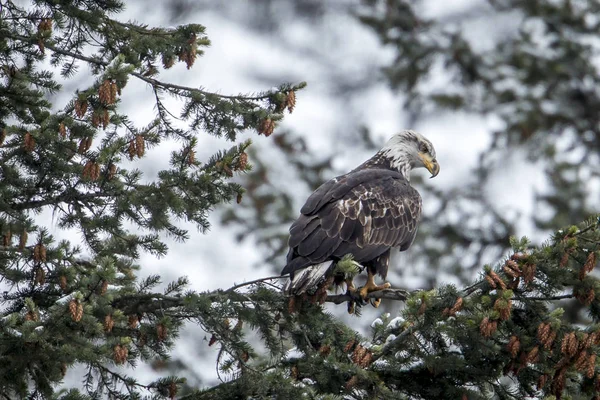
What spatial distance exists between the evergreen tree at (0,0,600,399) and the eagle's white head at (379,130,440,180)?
2.66m

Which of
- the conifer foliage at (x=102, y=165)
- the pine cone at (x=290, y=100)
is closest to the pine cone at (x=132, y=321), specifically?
the conifer foliage at (x=102, y=165)

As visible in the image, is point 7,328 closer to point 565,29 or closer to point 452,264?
point 452,264

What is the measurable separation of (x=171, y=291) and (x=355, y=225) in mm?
1917

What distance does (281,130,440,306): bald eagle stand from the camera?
286 inches

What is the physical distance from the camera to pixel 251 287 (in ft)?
21.7

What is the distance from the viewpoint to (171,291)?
21.3ft

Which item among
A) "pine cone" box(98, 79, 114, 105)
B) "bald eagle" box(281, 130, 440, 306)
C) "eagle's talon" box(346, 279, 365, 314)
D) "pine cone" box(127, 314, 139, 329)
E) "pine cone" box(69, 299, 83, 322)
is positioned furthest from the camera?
"eagle's talon" box(346, 279, 365, 314)

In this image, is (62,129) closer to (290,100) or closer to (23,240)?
(23,240)

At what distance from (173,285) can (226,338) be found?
0.48 meters

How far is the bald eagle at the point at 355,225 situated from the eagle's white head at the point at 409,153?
0.40m

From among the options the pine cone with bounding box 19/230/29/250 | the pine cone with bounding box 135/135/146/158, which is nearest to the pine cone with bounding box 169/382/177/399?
the pine cone with bounding box 19/230/29/250

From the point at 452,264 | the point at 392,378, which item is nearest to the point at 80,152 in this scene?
the point at 392,378

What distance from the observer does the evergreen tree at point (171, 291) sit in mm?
5629

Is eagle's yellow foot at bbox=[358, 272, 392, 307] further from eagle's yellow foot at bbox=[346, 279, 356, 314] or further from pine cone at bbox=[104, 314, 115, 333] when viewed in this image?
pine cone at bbox=[104, 314, 115, 333]
